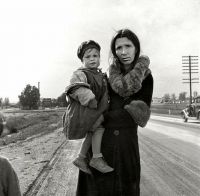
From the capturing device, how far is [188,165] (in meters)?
8.55

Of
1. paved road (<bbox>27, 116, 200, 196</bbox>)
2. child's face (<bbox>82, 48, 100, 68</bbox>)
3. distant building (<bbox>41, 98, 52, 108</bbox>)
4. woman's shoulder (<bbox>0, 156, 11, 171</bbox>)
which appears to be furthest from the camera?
distant building (<bbox>41, 98, 52, 108</bbox>)

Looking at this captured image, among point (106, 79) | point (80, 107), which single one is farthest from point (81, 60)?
point (80, 107)

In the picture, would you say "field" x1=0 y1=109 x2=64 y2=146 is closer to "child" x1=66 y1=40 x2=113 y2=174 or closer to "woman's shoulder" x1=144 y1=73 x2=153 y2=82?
"child" x1=66 y1=40 x2=113 y2=174

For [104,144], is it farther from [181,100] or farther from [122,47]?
[181,100]

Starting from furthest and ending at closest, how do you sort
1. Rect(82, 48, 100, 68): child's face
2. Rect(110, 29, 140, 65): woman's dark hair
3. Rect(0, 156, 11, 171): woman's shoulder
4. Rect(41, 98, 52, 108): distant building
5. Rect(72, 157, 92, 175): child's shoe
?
Rect(41, 98, 52, 108): distant building
Rect(82, 48, 100, 68): child's face
Rect(110, 29, 140, 65): woman's dark hair
Rect(72, 157, 92, 175): child's shoe
Rect(0, 156, 11, 171): woman's shoulder

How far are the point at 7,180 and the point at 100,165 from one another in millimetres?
631

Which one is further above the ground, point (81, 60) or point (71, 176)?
point (81, 60)

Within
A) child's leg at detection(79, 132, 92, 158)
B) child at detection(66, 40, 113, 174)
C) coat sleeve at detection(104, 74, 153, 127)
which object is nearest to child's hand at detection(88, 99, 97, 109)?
child at detection(66, 40, 113, 174)

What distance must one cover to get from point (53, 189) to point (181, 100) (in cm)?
15900

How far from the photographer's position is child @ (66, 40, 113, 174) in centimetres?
260

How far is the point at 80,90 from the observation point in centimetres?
262

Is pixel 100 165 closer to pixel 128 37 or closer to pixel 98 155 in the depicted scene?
pixel 98 155

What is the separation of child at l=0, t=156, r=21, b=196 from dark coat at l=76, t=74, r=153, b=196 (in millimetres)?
527

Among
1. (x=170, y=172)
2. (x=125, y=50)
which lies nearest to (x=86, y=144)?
(x=125, y=50)
